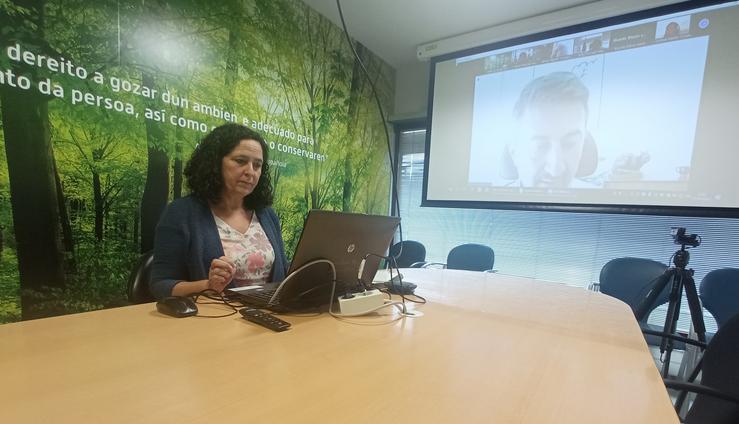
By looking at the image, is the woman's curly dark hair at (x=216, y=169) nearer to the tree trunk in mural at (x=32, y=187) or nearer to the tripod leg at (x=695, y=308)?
the tree trunk in mural at (x=32, y=187)

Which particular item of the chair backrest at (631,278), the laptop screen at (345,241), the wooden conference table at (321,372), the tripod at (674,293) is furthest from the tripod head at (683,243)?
the laptop screen at (345,241)

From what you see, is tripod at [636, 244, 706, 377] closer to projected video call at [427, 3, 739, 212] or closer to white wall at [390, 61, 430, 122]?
projected video call at [427, 3, 739, 212]

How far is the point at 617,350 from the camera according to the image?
0.77 m

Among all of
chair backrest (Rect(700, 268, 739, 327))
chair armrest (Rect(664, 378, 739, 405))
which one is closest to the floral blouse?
chair armrest (Rect(664, 378, 739, 405))

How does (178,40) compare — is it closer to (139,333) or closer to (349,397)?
(139,333)

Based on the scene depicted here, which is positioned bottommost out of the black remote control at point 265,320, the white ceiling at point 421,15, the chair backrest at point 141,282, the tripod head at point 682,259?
the chair backrest at point 141,282

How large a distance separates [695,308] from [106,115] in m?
3.17

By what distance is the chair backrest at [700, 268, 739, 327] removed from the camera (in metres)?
1.81

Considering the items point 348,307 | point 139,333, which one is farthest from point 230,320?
point 348,307

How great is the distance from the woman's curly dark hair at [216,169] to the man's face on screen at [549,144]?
1.98 metres

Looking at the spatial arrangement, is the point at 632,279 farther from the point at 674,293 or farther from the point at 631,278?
the point at 674,293

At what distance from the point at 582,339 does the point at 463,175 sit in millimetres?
2098

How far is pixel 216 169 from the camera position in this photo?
4.50 feet

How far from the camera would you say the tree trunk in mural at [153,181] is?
1.61m
